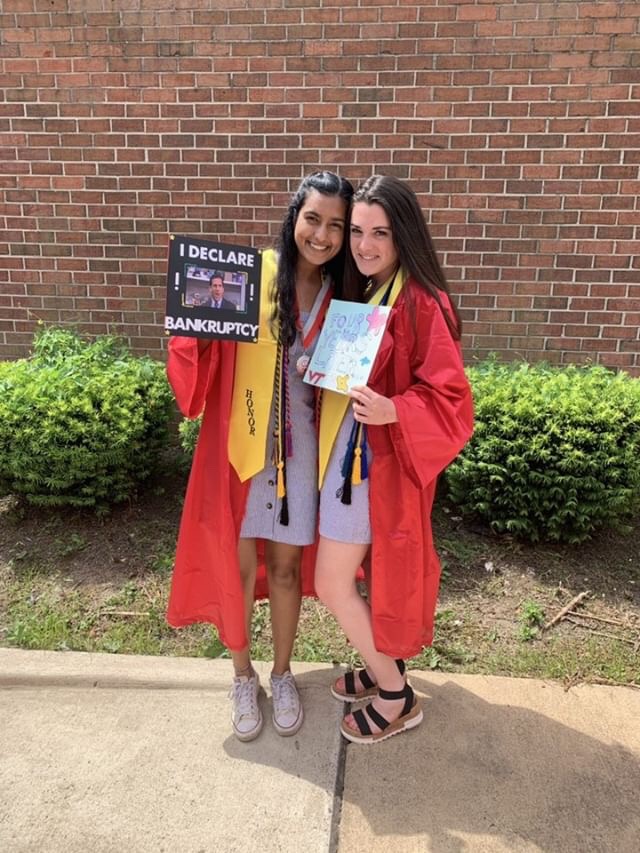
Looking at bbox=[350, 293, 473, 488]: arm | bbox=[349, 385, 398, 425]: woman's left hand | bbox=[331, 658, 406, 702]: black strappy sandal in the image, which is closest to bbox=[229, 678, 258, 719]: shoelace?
bbox=[331, 658, 406, 702]: black strappy sandal

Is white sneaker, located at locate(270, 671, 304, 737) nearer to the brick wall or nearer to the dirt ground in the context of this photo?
the dirt ground

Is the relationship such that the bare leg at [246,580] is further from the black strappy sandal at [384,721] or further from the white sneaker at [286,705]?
the black strappy sandal at [384,721]

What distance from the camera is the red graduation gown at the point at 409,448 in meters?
2.00

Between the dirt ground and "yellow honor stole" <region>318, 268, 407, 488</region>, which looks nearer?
"yellow honor stole" <region>318, 268, 407, 488</region>

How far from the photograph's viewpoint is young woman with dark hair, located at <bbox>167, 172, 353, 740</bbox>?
2.13 metres

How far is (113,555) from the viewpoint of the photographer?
143 inches

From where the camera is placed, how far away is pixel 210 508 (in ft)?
7.70

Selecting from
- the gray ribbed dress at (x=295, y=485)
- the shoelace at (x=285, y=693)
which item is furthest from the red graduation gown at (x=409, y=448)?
the shoelace at (x=285, y=693)

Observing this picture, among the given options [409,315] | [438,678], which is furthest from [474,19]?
[438,678]

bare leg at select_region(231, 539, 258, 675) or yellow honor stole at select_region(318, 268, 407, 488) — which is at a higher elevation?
yellow honor stole at select_region(318, 268, 407, 488)

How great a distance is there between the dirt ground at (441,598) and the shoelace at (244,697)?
0.41 meters

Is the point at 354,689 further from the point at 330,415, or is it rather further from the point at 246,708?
the point at 330,415

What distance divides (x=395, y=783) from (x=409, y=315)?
1.50 metres

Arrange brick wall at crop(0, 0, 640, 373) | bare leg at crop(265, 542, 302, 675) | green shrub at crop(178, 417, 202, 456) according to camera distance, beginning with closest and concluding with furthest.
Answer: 1. bare leg at crop(265, 542, 302, 675)
2. green shrub at crop(178, 417, 202, 456)
3. brick wall at crop(0, 0, 640, 373)
